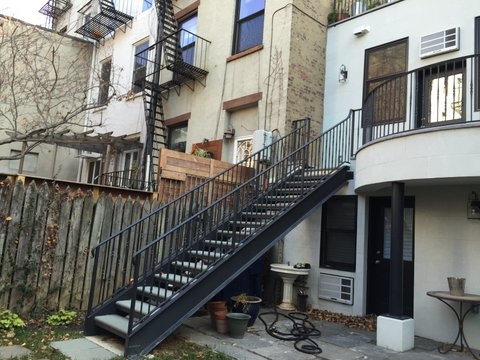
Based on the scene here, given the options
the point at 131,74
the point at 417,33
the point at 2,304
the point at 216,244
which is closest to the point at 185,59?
the point at 131,74

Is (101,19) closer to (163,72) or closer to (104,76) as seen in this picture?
(104,76)

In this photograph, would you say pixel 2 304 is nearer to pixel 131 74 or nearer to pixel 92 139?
pixel 92 139

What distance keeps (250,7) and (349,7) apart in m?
2.55

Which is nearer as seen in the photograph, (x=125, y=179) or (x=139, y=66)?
(x=125, y=179)

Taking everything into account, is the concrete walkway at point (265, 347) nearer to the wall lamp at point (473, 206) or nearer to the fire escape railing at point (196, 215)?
the fire escape railing at point (196, 215)

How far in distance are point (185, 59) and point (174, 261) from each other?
26.0 feet

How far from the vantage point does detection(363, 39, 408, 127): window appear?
7.46 metres

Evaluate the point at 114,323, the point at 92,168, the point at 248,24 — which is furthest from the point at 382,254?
the point at 92,168

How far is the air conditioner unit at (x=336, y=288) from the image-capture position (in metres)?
7.93

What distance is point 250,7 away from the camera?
11125 millimetres

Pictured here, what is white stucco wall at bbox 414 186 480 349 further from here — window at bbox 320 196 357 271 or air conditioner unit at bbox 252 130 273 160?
air conditioner unit at bbox 252 130 273 160

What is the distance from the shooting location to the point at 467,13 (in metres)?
7.68

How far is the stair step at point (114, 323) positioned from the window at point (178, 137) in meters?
7.01

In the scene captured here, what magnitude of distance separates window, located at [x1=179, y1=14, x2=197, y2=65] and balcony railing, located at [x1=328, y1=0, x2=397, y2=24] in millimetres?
3953
